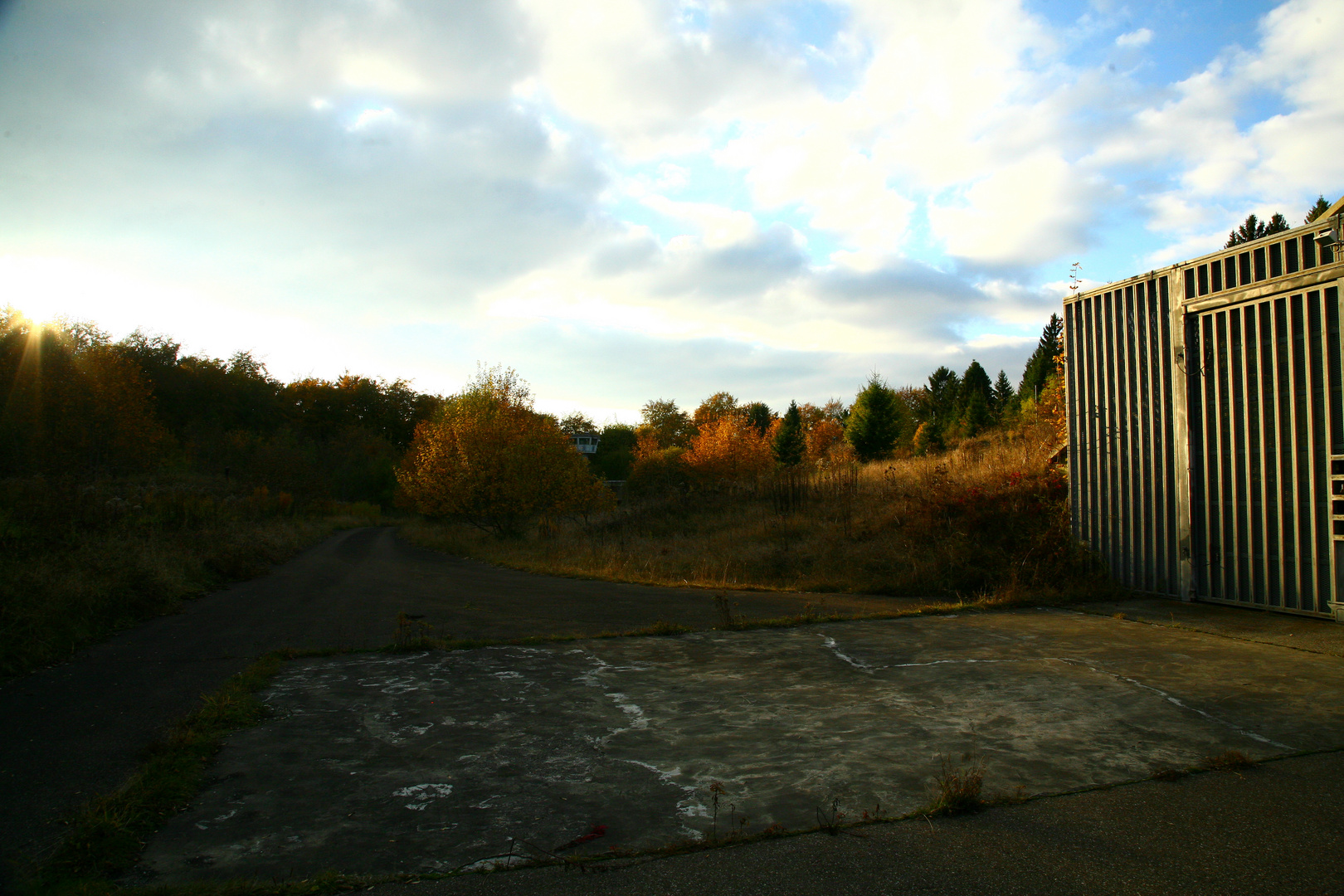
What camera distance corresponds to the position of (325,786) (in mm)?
3867

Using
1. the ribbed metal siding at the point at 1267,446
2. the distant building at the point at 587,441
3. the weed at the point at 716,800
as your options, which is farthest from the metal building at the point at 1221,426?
the distant building at the point at 587,441

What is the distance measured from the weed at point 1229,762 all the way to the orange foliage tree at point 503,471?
25091 mm

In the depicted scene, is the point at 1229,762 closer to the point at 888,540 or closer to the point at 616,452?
the point at 888,540

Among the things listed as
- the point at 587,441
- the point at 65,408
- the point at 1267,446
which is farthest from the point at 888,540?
→ the point at 587,441

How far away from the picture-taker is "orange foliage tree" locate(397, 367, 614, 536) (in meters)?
27.7

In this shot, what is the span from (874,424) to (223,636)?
1298 inches

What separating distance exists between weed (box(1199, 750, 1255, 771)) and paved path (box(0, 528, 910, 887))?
17.8 ft

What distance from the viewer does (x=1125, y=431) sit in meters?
9.86

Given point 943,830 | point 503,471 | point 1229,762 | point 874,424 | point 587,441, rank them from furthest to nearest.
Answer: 1. point 587,441
2. point 874,424
3. point 503,471
4. point 1229,762
5. point 943,830

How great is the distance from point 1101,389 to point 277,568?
58.8 ft

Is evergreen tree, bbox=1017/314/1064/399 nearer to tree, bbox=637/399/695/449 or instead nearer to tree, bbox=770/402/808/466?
tree, bbox=770/402/808/466

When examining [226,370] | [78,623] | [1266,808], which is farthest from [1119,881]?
[226,370]

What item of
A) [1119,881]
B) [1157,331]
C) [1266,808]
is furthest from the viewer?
[1157,331]

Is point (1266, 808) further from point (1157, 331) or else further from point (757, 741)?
point (1157, 331)
